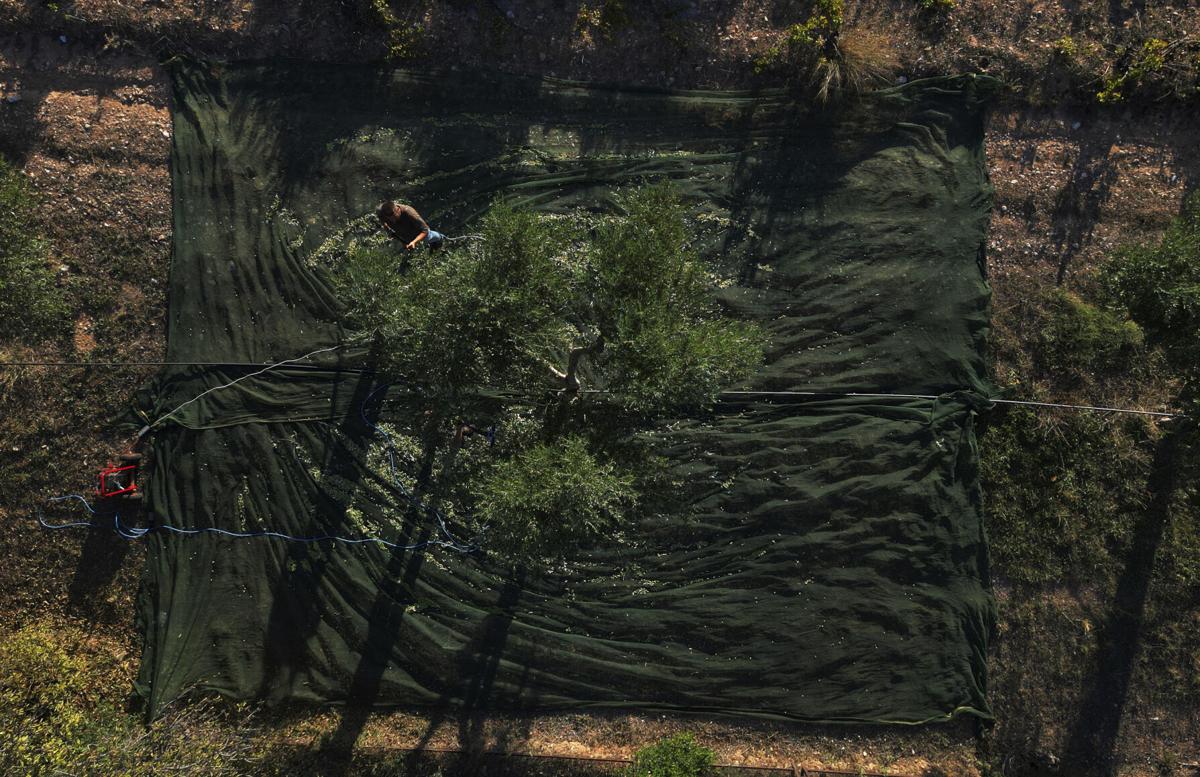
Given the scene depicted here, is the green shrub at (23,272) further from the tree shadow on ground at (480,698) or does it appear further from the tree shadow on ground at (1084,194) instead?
the tree shadow on ground at (1084,194)

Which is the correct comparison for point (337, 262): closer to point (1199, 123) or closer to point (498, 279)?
point (498, 279)

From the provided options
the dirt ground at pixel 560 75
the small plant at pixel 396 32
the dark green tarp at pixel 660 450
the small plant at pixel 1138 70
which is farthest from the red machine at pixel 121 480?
the small plant at pixel 1138 70

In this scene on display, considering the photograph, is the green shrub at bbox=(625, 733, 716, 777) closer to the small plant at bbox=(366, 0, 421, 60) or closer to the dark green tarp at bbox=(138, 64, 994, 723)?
the dark green tarp at bbox=(138, 64, 994, 723)

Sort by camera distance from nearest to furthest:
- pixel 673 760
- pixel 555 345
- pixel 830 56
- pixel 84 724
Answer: pixel 555 345 < pixel 84 724 < pixel 673 760 < pixel 830 56

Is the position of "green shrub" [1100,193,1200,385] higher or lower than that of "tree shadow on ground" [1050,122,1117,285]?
lower

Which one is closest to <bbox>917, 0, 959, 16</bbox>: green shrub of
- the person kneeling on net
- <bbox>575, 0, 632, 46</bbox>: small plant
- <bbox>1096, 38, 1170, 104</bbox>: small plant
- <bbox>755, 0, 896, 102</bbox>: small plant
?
<bbox>755, 0, 896, 102</bbox>: small plant

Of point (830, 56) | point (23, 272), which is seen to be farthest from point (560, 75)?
point (23, 272)

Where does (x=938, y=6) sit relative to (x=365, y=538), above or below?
above

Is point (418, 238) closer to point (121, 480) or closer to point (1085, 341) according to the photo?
point (121, 480)

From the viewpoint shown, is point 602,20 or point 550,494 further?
point 602,20
